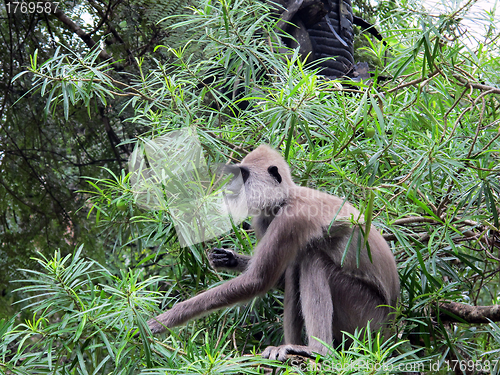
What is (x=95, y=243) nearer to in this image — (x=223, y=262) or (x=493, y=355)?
(x=223, y=262)

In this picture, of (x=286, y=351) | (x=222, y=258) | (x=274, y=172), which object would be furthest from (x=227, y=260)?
(x=286, y=351)

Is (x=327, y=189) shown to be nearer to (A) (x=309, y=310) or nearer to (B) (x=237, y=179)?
(B) (x=237, y=179)

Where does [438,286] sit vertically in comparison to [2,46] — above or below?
below

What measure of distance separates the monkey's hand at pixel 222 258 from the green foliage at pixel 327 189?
78 millimetres

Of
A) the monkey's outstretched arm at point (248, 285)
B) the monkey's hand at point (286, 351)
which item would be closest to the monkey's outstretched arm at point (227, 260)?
the monkey's outstretched arm at point (248, 285)

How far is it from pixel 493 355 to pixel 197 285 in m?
1.62

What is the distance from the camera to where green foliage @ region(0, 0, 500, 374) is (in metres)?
1.81

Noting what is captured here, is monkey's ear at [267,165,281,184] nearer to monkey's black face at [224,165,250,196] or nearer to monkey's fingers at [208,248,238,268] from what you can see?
monkey's black face at [224,165,250,196]

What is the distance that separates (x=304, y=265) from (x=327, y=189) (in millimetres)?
623

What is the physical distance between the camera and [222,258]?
288cm

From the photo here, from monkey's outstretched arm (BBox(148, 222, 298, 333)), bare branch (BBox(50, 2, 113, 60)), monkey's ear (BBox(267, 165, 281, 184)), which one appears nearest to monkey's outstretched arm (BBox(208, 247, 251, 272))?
monkey's outstretched arm (BBox(148, 222, 298, 333))

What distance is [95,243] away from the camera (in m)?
4.05

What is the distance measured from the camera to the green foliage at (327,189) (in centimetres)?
181

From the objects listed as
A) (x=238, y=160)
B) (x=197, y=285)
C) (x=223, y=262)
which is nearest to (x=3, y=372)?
(x=197, y=285)
